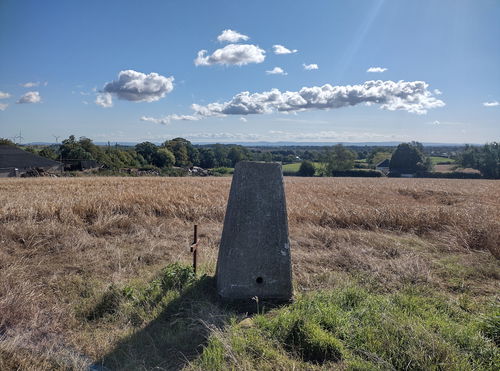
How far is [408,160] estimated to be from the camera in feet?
249

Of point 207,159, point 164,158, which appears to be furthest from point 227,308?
point 164,158

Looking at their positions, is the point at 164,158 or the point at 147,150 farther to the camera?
the point at 147,150

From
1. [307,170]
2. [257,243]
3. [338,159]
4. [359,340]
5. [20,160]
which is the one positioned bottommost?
[307,170]

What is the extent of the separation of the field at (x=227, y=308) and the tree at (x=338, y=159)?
242 ft

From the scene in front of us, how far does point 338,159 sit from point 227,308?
82526mm

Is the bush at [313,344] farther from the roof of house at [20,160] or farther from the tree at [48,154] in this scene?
the tree at [48,154]

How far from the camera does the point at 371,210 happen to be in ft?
35.5

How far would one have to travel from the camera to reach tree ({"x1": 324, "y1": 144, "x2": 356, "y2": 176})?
81050 millimetres

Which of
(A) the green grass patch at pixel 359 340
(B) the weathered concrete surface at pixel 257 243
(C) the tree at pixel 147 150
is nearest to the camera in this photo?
(A) the green grass patch at pixel 359 340

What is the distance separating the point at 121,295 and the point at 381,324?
359cm

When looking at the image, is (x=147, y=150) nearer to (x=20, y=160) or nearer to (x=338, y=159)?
(x=20, y=160)

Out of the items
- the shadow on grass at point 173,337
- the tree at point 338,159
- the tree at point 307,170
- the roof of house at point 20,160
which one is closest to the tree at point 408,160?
the tree at point 338,159

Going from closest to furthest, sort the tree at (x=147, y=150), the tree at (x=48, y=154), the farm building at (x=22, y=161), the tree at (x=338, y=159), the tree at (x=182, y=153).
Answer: the farm building at (x=22, y=161)
the tree at (x=48, y=154)
the tree at (x=338, y=159)
the tree at (x=147, y=150)
the tree at (x=182, y=153)

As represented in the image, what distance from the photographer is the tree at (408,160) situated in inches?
2916
